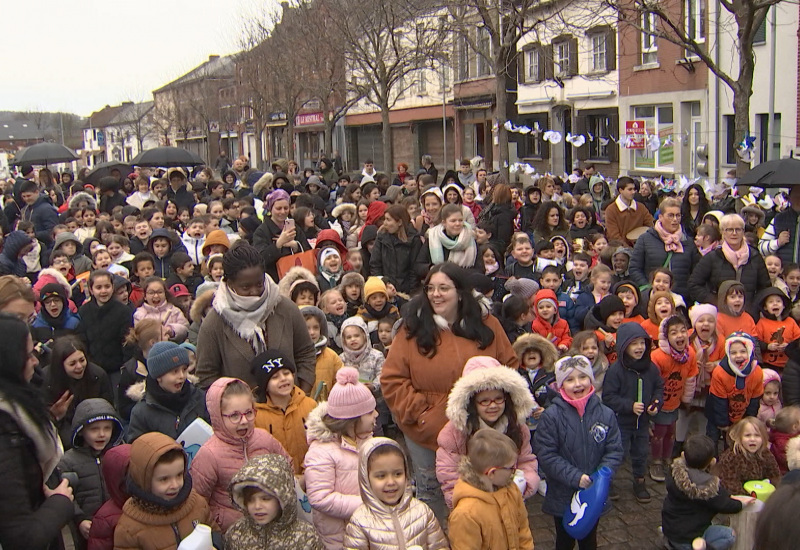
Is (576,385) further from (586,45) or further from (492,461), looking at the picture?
(586,45)

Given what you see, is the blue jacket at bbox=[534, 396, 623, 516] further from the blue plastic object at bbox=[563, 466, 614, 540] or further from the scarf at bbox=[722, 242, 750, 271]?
the scarf at bbox=[722, 242, 750, 271]

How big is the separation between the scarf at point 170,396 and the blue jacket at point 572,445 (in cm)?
213

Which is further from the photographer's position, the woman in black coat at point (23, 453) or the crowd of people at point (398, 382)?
the crowd of people at point (398, 382)

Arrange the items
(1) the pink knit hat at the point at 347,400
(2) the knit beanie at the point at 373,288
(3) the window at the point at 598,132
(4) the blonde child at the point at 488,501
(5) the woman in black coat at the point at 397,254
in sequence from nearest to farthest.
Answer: (4) the blonde child at the point at 488,501 → (1) the pink knit hat at the point at 347,400 → (2) the knit beanie at the point at 373,288 → (5) the woman in black coat at the point at 397,254 → (3) the window at the point at 598,132

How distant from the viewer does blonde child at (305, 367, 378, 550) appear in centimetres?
423

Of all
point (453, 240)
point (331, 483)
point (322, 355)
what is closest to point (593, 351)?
point (453, 240)

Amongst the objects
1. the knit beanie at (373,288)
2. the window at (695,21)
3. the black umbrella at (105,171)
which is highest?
the window at (695,21)

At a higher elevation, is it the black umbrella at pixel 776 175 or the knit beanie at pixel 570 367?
the black umbrella at pixel 776 175

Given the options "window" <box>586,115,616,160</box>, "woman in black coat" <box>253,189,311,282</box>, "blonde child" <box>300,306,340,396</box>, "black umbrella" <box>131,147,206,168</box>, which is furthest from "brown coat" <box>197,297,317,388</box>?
"window" <box>586,115,616,160</box>

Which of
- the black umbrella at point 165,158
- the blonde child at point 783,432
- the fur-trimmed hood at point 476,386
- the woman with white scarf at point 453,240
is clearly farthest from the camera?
the black umbrella at point 165,158

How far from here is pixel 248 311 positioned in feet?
15.0

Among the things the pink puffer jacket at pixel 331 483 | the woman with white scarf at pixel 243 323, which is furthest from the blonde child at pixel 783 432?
Result: the woman with white scarf at pixel 243 323

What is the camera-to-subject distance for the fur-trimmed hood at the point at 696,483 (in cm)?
485

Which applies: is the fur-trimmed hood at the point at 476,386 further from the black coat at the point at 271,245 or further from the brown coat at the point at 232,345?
the black coat at the point at 271,245
